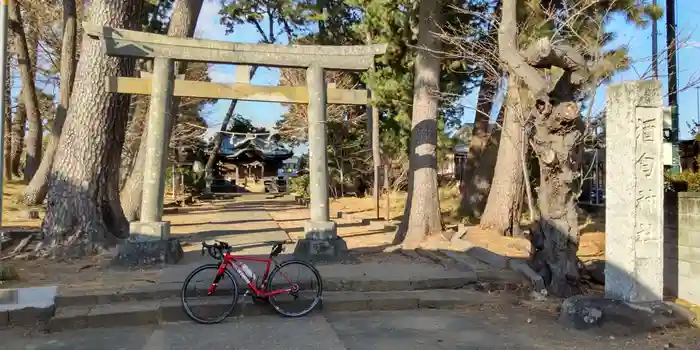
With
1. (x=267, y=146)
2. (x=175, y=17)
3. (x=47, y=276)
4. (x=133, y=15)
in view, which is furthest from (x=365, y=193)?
(x=47, y=276)

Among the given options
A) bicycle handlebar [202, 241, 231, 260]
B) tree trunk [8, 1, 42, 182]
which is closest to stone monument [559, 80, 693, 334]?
bicycle handlebar [202, 241, 231, 260]

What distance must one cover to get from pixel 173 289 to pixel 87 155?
4663 mm

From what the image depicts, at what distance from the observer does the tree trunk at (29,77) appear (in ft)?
64.7

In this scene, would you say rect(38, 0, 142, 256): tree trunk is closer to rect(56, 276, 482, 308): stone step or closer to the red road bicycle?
rect(56, 276, 482, 308): stone step

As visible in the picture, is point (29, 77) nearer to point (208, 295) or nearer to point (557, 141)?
point (208, 295)

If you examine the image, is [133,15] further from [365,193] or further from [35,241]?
[365,193]

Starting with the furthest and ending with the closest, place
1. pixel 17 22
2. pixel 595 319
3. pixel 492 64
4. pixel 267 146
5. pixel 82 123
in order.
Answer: pixel 267 146
pixel 17 22
pixel 492 64
pixel 82 123
pixel 595 319

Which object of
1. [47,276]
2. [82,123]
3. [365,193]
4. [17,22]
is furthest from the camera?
[365,193]

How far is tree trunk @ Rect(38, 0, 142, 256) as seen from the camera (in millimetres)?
10188

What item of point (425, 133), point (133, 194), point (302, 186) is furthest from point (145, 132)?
point (302, 186)

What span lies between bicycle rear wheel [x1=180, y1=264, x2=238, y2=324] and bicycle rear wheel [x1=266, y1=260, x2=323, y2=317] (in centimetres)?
51

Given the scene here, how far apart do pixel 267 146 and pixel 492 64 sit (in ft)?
109

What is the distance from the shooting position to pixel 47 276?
27.1 ft

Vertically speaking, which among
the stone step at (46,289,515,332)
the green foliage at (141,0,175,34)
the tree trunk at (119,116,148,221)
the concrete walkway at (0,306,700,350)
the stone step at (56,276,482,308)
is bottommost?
the concrete walkway at (0,306,700,350)
